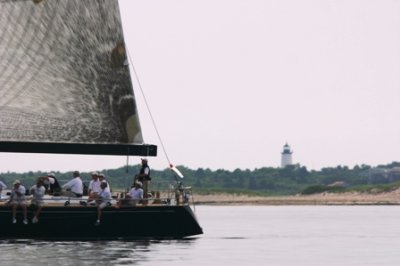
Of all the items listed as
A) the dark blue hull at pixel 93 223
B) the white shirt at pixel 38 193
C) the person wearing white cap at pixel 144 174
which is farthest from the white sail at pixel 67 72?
the dark blue hull at pixel 93 223

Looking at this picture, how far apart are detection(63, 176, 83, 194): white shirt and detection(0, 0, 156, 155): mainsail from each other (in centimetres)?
131

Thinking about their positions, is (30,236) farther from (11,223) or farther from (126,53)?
(126,53)

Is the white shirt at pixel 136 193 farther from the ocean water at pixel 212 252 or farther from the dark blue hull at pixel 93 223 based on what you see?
the ocean water at pixel 212 252

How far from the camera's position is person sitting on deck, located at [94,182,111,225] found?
40000mm

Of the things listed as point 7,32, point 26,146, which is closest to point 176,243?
point 26,146

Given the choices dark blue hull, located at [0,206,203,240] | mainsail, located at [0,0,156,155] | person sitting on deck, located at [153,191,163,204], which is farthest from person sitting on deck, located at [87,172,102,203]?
person sitting on deck, located at [153,191,163,204]

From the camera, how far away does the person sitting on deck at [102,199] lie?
40.0 m

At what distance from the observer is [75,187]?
4047 centimetres

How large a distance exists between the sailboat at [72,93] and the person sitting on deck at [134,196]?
37cm

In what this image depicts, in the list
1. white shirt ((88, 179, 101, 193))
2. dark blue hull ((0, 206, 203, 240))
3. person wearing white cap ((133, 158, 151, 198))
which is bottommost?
dark blue hull ((0, 206, 203, 240))

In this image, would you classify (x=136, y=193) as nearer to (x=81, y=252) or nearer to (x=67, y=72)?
(x=67, y=72)

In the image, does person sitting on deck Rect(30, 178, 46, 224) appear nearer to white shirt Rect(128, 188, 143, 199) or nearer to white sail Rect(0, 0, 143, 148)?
white sail Rect(0, 0, 143, 148)

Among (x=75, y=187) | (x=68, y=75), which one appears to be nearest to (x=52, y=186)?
(x=75, y=187)

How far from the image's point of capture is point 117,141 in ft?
131
